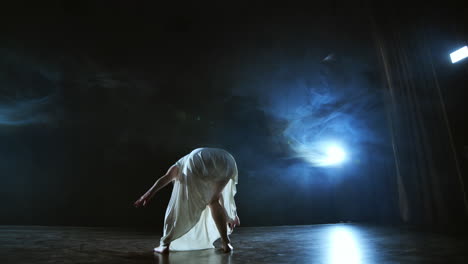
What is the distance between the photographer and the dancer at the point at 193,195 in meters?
1.72

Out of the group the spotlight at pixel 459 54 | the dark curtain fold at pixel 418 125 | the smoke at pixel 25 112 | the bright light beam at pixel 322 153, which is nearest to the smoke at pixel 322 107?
the bright light beam at pixel 322 153

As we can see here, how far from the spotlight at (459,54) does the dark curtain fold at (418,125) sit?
10.8 inches

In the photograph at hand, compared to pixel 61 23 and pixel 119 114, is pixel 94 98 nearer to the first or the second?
pixel 119 114

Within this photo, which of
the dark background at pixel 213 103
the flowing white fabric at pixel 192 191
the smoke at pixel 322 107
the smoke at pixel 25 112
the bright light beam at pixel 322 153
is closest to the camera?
the flowing white fabric at pixel 192 191

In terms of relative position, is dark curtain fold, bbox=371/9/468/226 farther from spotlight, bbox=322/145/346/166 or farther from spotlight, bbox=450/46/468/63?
spotlight, bbox=322/145/346/166

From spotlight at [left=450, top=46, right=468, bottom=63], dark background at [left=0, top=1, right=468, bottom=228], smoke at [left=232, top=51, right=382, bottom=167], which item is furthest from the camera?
smoke at [left=232, top=51, right=382, bottom=167]

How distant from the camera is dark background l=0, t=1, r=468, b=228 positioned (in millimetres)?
4125

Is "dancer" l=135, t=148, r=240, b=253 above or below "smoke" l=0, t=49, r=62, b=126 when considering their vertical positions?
below

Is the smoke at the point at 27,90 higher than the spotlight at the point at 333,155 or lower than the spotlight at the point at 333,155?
higher

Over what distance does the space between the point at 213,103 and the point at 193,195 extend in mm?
3417

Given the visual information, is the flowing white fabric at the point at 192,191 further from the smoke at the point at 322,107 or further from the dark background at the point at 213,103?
the smoke at the point at 322,107

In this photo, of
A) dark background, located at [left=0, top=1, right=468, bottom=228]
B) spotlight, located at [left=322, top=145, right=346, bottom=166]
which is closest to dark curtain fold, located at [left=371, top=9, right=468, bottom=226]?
dark background, located at [left=0, top=1, right=468, bottom=228]

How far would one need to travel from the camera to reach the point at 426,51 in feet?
13.1

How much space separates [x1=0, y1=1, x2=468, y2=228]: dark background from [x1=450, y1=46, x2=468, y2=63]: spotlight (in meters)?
0.12
